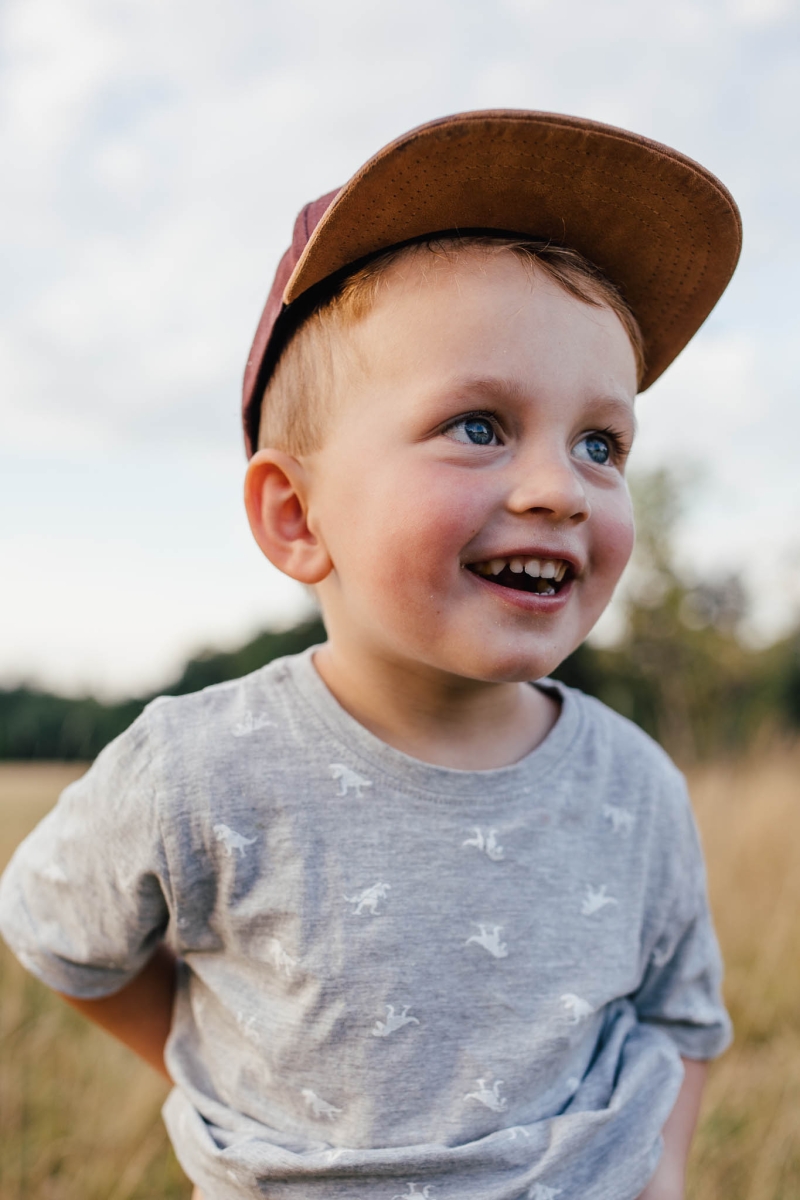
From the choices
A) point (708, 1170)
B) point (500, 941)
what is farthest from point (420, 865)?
point (708, 1170)

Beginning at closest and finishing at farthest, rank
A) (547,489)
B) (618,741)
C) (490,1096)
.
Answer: (547,489) < (490,1096) < (618,741)

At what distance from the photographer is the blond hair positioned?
1376 mm

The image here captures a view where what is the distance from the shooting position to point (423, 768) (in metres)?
1.47

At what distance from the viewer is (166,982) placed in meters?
1.71

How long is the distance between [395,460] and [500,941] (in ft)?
2.42

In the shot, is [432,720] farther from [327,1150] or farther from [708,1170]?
[708,1170]

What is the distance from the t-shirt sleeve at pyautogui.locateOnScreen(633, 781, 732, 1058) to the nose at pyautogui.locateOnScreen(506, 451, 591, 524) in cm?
68

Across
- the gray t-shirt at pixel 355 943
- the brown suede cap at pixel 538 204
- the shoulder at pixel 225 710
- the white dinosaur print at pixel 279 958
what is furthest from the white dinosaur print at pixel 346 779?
the brown suede cap at pixel 538 204

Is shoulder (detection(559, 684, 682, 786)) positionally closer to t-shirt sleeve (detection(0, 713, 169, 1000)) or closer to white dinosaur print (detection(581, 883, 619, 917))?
white dinosaur print (detection(581, 883, 619, 917))

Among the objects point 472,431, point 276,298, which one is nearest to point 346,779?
point 472,431

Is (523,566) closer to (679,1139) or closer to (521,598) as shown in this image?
(521,598)

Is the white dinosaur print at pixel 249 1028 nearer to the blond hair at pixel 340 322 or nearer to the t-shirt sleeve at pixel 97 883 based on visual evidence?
the t-shirt sleeve at pixel 97 883

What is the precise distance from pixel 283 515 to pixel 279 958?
69 cm

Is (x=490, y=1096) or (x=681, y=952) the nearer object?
(x=490, y=1096)
